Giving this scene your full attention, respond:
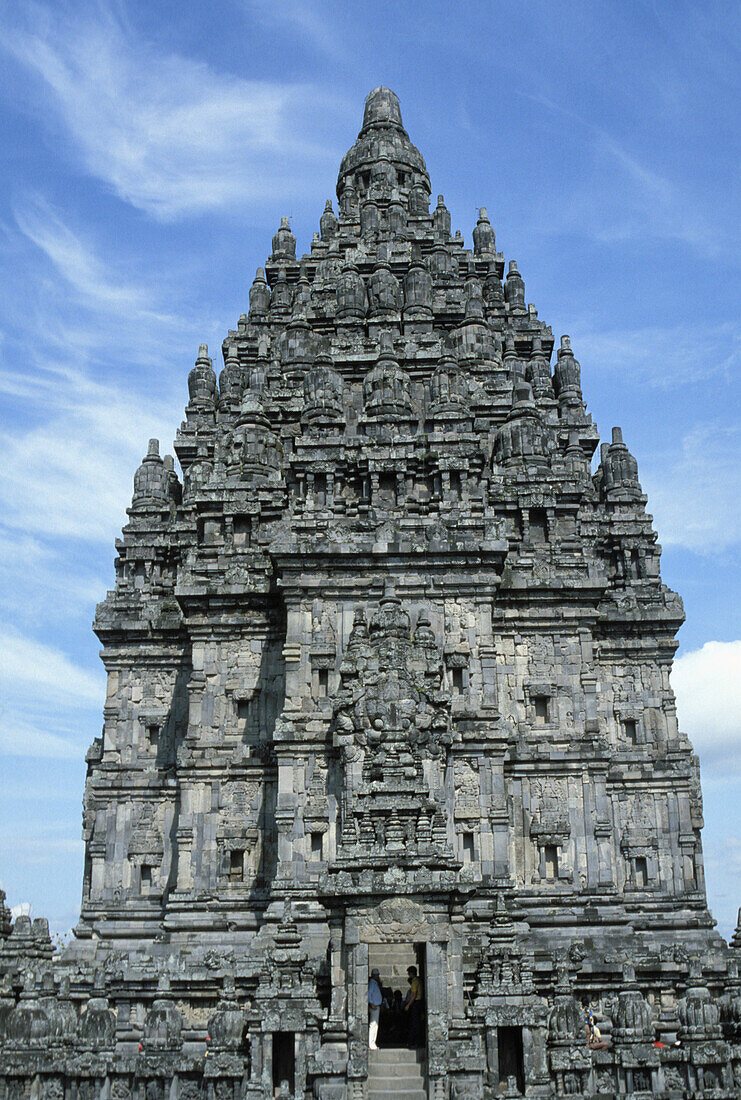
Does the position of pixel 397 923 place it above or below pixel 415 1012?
above

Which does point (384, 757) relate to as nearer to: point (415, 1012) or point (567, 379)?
point (415, 1012)

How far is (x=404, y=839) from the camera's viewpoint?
24.7m

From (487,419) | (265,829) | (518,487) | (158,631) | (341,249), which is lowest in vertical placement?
(265,829)

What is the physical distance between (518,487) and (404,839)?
14759 millimetres

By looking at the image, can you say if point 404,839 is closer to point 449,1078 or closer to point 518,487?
point 449,1078

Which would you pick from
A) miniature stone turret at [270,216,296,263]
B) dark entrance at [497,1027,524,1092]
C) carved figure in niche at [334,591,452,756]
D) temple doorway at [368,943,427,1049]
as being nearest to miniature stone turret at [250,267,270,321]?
miniature stone turret at [270,216,296,263]

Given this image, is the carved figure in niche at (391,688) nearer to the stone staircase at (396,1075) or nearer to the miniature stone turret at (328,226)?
the stone staircase at (396,1075)

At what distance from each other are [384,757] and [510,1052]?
7356 millimetres

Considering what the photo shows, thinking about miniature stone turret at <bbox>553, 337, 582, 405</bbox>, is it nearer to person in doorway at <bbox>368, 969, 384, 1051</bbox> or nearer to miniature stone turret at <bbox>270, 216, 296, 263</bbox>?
miniature stone turret at <bbox>270, 216, 296, 263</bbox>

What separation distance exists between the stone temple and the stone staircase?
57 mm

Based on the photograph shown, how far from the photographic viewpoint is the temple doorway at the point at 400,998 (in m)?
23.5

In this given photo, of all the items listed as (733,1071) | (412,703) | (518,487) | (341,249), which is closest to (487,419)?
(518,487)

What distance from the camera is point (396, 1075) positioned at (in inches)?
878

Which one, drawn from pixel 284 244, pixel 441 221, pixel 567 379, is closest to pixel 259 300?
pixel 284 244
